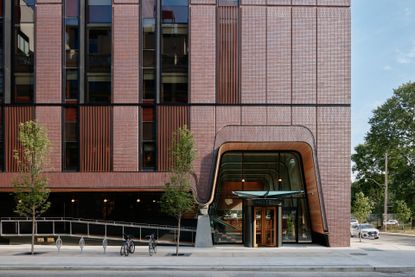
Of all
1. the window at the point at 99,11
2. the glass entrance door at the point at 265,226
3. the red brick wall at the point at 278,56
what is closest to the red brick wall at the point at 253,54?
the red brick wall at the point at 278,56

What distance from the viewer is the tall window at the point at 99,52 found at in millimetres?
27391

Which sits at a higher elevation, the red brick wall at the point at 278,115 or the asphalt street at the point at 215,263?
the red brick wall at the point at 278,115

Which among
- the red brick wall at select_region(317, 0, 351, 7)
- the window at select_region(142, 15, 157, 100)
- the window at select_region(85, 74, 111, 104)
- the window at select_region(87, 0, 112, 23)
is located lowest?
the window at select_region(85, 74, 111, 104)

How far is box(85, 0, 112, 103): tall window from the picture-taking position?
27391mm

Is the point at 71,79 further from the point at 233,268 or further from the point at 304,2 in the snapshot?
the point at 233,268

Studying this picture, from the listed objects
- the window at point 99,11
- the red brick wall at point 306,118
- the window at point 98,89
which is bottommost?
the red brick wall at point 306,118

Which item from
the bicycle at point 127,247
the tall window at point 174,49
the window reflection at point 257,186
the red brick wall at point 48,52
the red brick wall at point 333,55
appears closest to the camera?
the bicycle at point 127,247

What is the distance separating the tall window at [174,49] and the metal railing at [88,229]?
7363 mm

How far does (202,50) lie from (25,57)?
33.0 feet

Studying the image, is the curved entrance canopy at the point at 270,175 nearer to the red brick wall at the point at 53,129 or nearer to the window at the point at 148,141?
the window at the point at 148,141

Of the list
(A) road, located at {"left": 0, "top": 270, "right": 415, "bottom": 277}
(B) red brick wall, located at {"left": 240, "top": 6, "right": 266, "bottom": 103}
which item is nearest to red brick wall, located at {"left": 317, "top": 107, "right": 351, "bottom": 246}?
(B) red brick wall, located at {"left": 240, "top": 6, "right": 266, "bottom": 103}

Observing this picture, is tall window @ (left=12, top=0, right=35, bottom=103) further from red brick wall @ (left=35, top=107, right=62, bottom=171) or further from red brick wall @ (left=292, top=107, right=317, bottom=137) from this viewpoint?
red brick wall @ (left=292, top=107, right=317, bottom=137)

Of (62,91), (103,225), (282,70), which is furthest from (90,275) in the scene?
(282,70)

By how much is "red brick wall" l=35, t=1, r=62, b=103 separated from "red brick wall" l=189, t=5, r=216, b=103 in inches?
295
